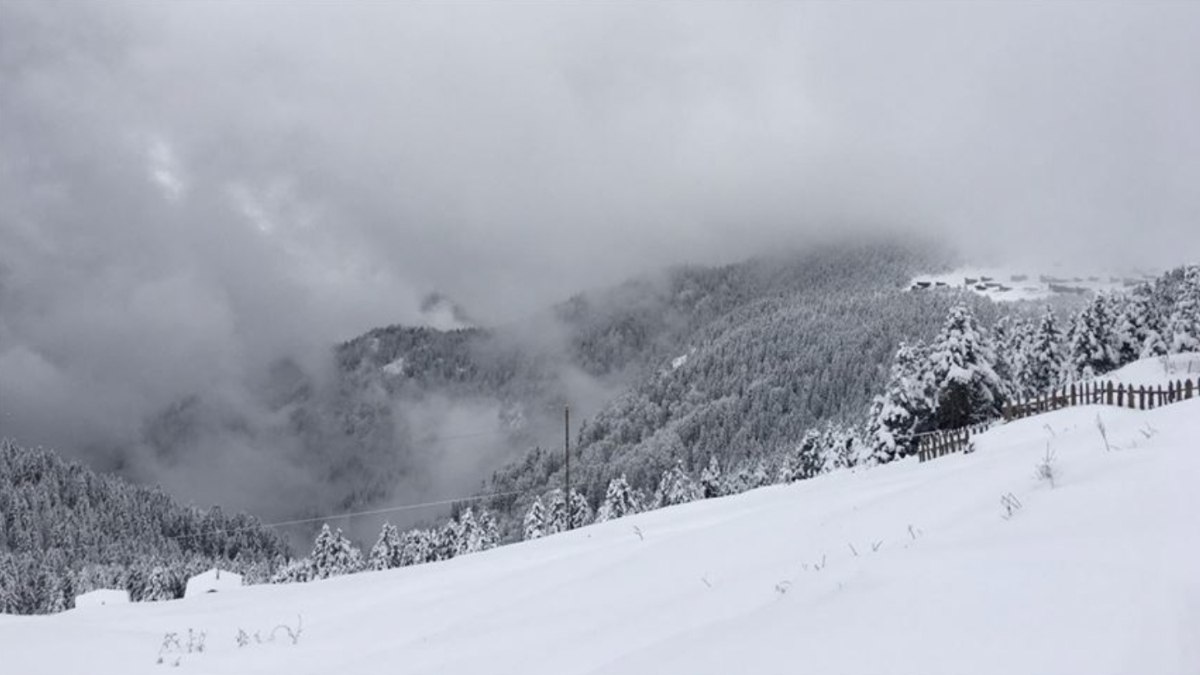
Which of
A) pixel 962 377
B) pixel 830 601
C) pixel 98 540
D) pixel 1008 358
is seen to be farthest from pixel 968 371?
pixel 98 540

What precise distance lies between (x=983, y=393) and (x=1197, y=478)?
39.1 m

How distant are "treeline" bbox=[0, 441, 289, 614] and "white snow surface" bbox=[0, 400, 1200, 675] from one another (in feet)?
387

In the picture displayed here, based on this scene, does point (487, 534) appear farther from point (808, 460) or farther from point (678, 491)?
point (808, 460)

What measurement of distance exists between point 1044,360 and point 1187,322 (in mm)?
9648

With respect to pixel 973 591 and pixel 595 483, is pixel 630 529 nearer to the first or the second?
pixel 973 591

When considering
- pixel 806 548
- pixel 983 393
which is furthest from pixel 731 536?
pixel 983 393

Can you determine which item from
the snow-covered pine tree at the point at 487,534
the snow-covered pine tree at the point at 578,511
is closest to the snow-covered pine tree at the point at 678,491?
the snow-covered pine tree at the point at 578,511

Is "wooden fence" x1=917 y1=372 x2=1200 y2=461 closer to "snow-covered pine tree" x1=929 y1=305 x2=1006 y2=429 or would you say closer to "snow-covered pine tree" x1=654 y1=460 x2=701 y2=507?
"snow-covered pine tree" x1=929 y1=305 x2=1006 y2=429

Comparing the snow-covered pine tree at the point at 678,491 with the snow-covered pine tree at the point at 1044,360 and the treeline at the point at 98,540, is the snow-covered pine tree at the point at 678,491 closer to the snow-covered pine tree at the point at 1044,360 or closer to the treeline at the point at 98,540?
the snow-covered pine tree at the point at 1044,360

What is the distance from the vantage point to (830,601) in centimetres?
527

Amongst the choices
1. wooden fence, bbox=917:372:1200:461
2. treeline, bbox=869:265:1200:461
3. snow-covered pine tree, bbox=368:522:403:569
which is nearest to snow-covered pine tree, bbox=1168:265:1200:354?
treeline, bbox=869:265:1200:461

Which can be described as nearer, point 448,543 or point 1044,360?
point 1044,360

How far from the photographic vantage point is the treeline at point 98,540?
123188 millimetres

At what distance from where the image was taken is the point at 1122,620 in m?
3.96
